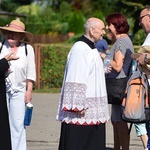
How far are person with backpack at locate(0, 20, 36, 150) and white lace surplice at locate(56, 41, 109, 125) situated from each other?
0.93 m

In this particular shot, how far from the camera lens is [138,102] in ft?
20.1

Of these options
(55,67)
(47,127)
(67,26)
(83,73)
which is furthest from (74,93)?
(67,26)

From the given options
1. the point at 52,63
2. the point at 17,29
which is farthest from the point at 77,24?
the point at 17,29

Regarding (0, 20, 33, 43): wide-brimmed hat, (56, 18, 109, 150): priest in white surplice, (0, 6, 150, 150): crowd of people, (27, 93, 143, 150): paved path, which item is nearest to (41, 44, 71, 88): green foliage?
(27, 93, 143, 150): paved path

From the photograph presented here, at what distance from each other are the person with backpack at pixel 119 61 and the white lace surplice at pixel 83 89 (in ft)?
3.73

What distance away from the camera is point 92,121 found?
6.23 m

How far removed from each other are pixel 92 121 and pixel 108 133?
3753 millimetres

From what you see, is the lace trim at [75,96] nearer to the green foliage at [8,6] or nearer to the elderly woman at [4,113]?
the elderly woman at [4,113]

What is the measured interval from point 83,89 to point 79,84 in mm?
69

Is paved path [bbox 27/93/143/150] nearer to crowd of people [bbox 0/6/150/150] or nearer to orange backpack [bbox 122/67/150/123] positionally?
crowd of people [bbox 0/6/150/150]

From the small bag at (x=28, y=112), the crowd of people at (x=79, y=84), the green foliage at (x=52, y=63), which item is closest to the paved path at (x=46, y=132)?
the crowd of people at (x=79, y=84)

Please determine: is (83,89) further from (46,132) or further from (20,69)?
(46,132)

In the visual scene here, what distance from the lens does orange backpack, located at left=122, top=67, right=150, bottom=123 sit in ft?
20.1

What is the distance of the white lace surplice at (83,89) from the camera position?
6027 mm
